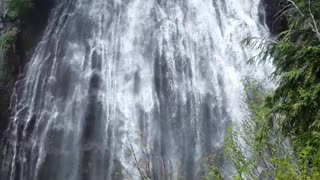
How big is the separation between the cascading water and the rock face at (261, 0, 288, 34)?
429 mm

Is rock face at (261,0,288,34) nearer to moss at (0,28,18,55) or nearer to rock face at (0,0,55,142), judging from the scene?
rock face at (0,0,55,142)

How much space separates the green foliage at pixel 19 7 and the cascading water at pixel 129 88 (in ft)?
3.92

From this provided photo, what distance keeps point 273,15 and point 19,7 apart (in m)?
9.93

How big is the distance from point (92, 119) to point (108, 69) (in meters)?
2.08

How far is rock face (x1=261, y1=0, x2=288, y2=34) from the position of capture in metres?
17.1

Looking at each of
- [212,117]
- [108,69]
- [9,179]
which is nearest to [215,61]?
[212,117]

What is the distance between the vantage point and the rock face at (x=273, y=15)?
1711 cm

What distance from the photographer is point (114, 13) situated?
704 inches

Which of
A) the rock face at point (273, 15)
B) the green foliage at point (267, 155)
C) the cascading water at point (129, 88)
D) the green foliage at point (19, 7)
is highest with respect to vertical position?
the green foliage at point (19, 7)

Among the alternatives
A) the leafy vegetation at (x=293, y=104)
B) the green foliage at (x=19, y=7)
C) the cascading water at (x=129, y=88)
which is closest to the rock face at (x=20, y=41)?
the green foliage at (x=19, y=7)

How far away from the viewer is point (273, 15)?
17375 millimetres

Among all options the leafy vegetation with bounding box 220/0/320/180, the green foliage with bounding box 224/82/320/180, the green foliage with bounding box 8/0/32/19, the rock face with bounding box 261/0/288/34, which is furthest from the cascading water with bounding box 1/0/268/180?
the leafy vegetation with bounding box 220/0/320/180

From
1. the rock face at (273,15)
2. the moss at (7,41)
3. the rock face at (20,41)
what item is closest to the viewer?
the rock face at (273,15)

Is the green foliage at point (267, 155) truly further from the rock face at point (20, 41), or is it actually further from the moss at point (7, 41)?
the moss at point (7, 41)
